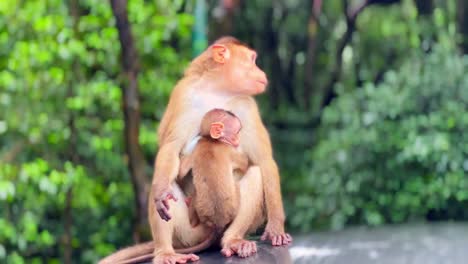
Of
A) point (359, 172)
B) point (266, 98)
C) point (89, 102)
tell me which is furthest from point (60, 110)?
point (359, 172)

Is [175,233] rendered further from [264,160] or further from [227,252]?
[264,160]

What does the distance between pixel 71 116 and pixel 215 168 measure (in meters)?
3.99

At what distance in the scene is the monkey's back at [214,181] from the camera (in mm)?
3531

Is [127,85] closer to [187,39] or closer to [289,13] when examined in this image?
[187,39]

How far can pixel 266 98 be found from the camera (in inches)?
330

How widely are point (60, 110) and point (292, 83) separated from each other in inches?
97.4

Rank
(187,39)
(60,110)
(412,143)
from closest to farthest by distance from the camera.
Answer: (412,143), (60,110), (187,39)

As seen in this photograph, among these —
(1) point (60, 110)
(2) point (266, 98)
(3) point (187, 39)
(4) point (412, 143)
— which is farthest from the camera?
(2) point (266, 98)

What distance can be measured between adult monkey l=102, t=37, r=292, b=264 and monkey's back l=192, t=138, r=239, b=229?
0.07m

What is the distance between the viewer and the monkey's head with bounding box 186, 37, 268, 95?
361 centimetres

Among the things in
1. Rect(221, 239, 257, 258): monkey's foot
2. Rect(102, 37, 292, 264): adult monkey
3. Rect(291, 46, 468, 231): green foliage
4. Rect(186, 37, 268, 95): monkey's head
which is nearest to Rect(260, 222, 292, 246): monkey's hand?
Rect(102, 37, 292, 264): adult monkey

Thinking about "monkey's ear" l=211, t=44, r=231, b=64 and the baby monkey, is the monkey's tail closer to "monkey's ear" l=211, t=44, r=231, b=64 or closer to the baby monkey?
the baby monkey

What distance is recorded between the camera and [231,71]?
3.62 m

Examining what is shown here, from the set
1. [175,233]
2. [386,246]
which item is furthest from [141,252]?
[386,246]
